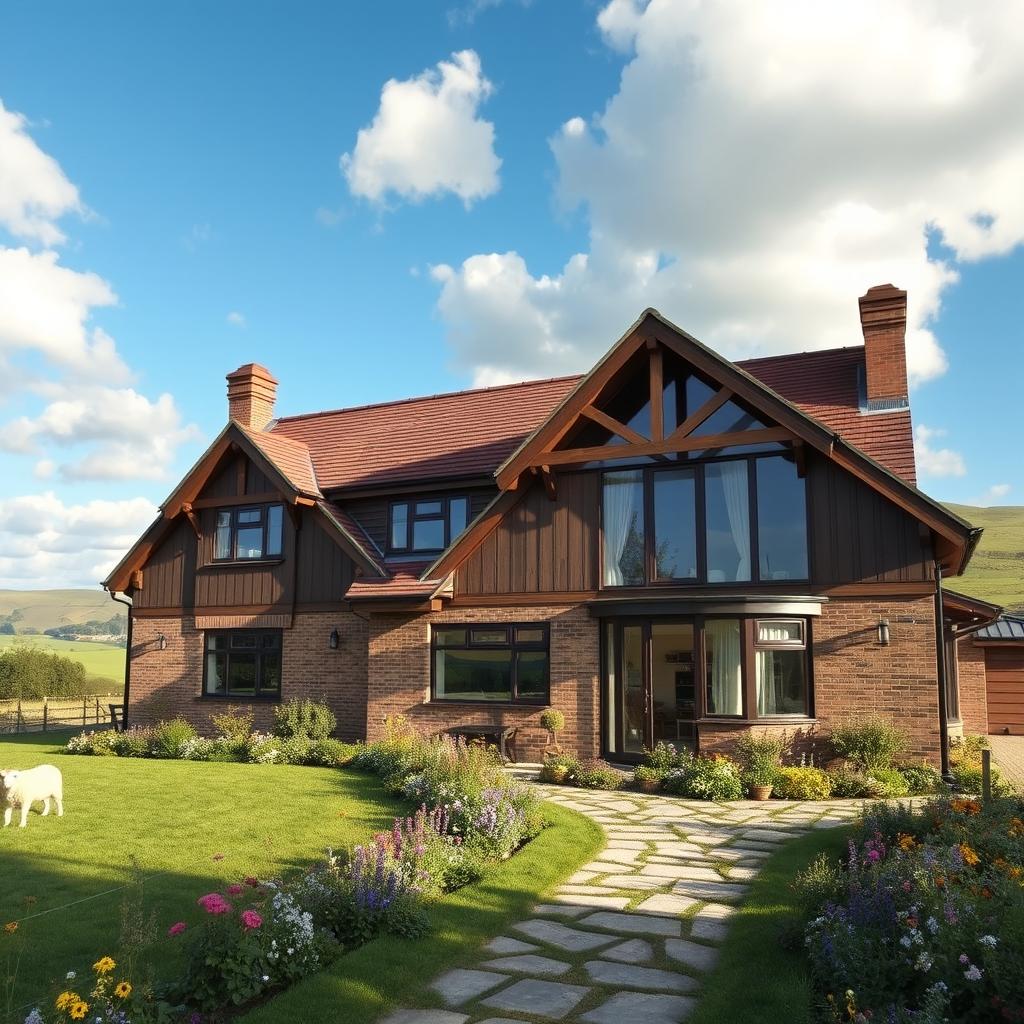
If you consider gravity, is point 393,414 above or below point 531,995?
above

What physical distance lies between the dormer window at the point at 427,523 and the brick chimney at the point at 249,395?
6.21m

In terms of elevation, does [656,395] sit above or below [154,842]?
above

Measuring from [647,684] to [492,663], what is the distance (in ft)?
10.3

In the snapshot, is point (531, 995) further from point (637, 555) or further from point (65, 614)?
point (65, 614)

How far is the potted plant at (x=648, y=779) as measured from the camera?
45.1ft

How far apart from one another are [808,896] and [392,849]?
10.9ft

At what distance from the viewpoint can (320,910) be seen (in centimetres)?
665

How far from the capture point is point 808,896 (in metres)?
6.60

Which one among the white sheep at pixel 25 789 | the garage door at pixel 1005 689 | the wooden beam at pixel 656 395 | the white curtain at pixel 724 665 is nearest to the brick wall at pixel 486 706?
the white curtain at pixel 724 665

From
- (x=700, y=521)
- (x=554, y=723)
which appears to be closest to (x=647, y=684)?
(x=554, y=723)

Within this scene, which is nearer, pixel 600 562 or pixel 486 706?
pixel 600 562

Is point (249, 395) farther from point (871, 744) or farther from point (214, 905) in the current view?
point (214, 905)

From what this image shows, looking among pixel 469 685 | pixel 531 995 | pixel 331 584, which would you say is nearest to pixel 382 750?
pixel 469 685

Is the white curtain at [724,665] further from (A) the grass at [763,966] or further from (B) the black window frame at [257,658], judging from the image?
(B) the black window frame at [257,658]
